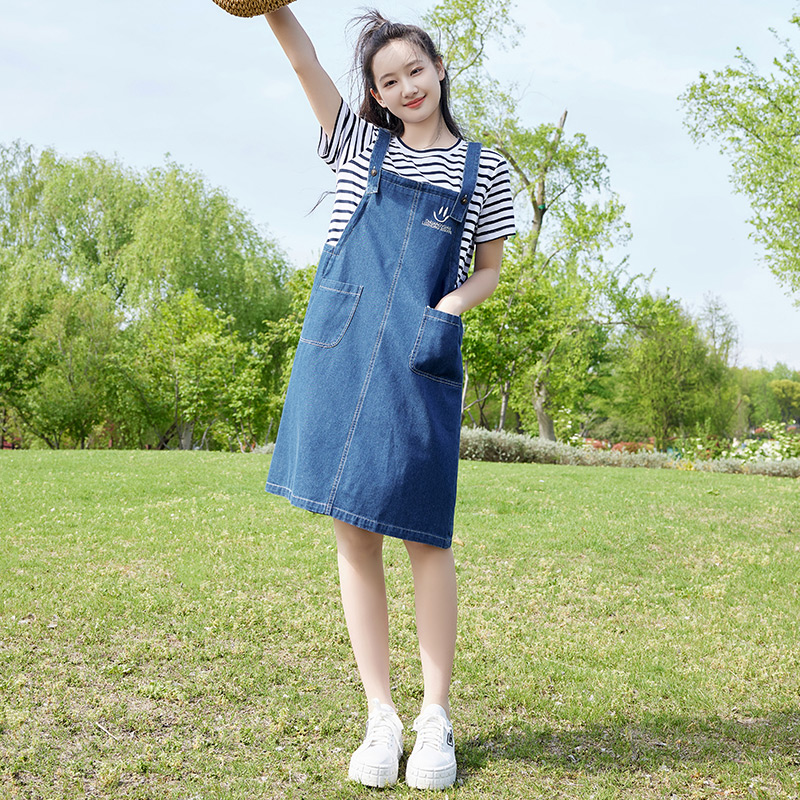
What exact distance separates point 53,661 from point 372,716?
4.97ft

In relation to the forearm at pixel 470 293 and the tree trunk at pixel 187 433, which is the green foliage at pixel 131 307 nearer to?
the tree trunk at pixel 187 433

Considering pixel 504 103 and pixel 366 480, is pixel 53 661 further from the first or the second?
pixel 504 103

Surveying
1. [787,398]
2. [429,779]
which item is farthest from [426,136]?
[787,398]

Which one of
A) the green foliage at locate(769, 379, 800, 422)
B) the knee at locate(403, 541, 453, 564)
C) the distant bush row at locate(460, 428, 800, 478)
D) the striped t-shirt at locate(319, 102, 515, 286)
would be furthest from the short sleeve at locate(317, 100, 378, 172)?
the green foliage at locate(769, 379, 800, 422)

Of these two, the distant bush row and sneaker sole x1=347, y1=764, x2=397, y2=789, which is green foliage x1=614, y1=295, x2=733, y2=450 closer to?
the distant bush row

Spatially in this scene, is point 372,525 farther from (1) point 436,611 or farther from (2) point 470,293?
(2) point 470,293

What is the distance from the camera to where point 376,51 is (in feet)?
7.80

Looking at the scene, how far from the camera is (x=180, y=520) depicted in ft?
19.2

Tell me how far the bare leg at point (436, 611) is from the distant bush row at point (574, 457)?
10.6 m

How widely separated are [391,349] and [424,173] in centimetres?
55

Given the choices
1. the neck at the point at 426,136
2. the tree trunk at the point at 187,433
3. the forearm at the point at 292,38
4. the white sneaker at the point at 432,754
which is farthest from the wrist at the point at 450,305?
the tree trunk at the point at 187,433

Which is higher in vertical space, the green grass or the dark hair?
the dark hair

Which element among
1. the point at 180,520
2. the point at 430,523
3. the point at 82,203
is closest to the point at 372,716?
the point at 430,523

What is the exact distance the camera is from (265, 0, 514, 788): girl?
2.20m
